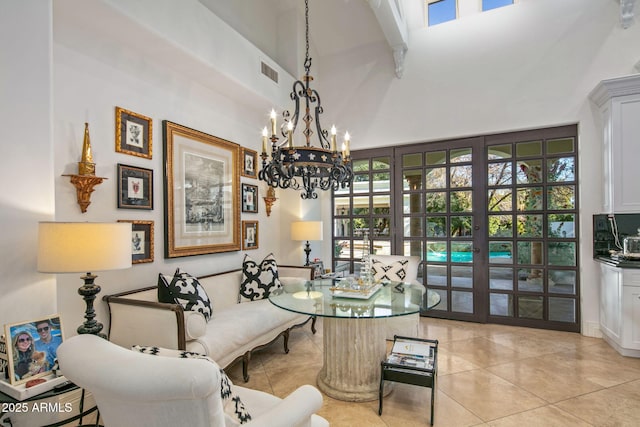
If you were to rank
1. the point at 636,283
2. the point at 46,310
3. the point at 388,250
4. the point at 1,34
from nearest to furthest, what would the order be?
the point at 1,34, the point at 46,310, the point at 636,283, the point at 388,250

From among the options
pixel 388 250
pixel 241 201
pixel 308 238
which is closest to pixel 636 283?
pixel 388 250

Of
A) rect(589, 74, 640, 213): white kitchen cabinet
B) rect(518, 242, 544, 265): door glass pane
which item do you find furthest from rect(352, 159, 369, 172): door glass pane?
rect(589, 74, 640, 213): white kitchen cabinet

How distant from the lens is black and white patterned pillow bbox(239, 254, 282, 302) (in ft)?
12.0

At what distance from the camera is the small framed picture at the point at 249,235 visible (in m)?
4.25

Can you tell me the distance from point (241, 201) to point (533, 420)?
347cm

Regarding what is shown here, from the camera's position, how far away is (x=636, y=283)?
10.3 feet

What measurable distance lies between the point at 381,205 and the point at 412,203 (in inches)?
17.6

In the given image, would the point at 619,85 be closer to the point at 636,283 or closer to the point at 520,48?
the point at 520,48

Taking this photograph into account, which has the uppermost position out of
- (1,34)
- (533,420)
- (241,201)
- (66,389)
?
(1,34)

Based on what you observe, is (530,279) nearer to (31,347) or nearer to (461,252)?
(461,252)

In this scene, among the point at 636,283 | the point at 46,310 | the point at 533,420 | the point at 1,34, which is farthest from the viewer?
the point at 636,283

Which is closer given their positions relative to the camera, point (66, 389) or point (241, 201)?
point (66, 389)

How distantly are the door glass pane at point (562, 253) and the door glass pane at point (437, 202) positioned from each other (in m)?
1.29

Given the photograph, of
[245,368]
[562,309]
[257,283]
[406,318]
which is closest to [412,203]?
[406,318]
